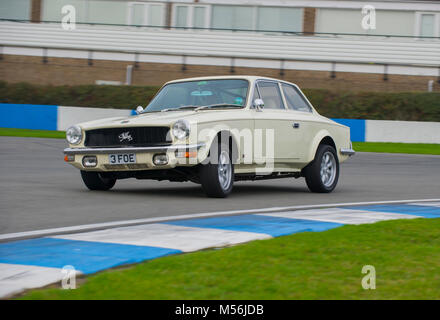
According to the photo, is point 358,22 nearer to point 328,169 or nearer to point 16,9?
point 16,9

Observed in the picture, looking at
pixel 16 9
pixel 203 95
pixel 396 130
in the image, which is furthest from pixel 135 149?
pixel 16 9

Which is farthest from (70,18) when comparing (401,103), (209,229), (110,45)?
(209,229)

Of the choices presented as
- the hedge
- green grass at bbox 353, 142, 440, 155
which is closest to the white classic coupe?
green grass at bbox 353, 142, 440, 155

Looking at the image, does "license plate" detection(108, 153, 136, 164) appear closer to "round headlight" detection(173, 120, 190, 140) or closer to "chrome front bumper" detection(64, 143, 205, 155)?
"chrome front bumper" detection(64, 143, 205, 155)

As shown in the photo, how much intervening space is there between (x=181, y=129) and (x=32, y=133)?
15468mm

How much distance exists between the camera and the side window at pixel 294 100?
10891 mm

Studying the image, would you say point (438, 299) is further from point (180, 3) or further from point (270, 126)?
point (180, 3)

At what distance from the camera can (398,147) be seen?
2348cm

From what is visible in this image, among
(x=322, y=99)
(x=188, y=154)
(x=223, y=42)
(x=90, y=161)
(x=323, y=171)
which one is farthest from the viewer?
(x=223, y=42)

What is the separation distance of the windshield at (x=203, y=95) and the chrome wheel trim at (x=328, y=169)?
1575 mm

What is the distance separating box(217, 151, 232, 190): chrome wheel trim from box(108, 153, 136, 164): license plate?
3.12ft

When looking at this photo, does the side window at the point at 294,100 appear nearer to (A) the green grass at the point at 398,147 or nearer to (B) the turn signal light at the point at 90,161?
(B) the turn signal light at the point at 90,161

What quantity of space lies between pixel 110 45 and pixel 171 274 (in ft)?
105

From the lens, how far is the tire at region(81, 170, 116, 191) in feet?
32.7
